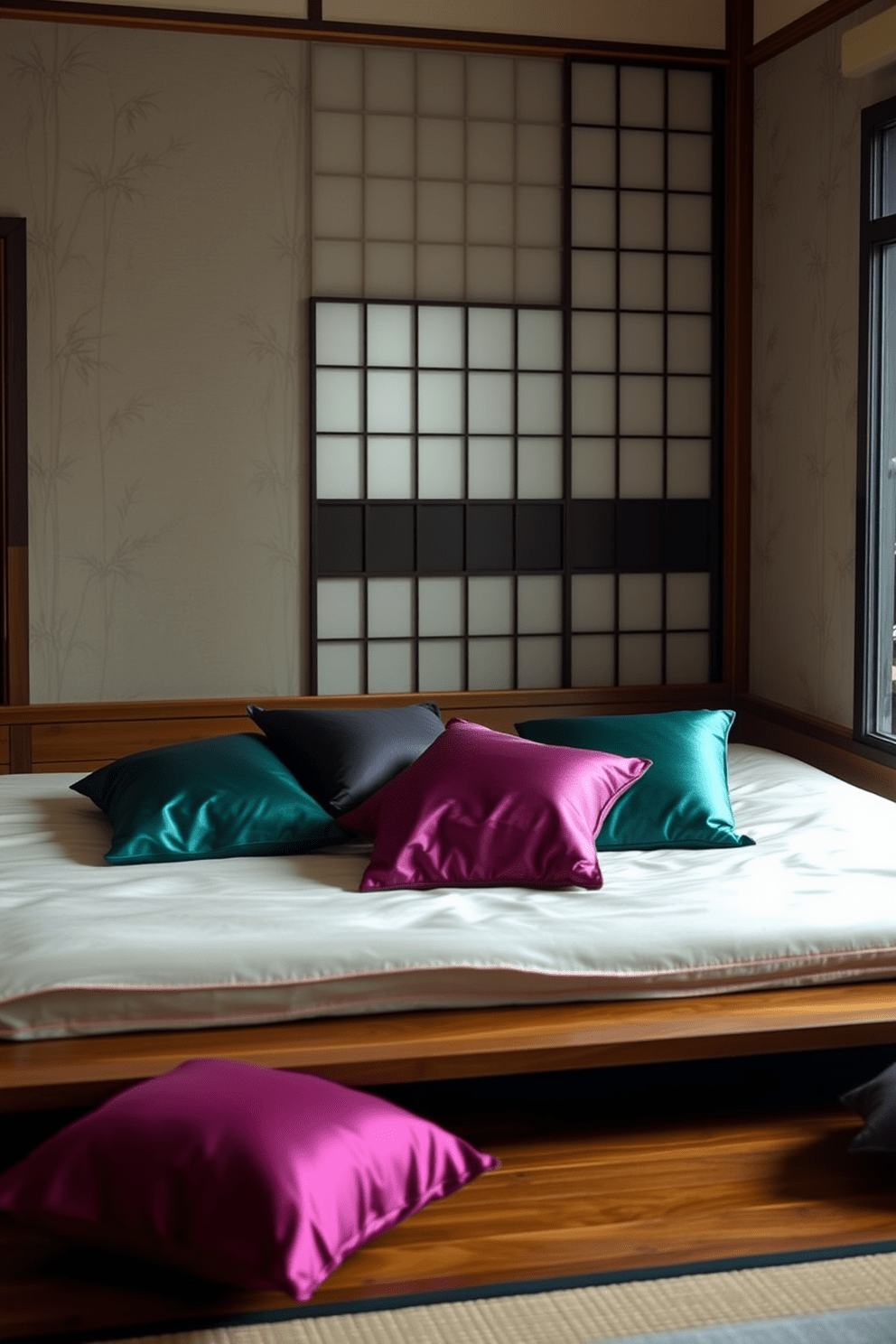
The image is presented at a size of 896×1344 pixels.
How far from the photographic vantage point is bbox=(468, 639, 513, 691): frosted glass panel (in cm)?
476

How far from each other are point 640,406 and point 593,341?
0.27m

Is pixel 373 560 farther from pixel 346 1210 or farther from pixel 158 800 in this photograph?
pixel 346 1210

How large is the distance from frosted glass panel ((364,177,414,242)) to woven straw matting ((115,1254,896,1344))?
11.3 feet

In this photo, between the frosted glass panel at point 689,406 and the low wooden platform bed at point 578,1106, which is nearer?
the low wooden platform bed at point 578,1106

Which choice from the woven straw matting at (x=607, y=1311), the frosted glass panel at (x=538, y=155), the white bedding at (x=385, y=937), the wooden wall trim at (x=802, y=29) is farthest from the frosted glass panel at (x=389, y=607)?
the woven straw matting at (x=607, y=1311)

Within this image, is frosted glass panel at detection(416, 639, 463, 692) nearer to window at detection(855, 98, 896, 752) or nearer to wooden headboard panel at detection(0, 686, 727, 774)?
wooden headboard panel at detection(0, 686, 727, 774)

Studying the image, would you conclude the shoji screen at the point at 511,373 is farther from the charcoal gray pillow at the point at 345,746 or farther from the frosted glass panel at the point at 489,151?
the charcoal gray pillow at the point at 345,746

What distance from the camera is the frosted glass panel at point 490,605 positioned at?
15.5ft

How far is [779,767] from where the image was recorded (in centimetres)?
383

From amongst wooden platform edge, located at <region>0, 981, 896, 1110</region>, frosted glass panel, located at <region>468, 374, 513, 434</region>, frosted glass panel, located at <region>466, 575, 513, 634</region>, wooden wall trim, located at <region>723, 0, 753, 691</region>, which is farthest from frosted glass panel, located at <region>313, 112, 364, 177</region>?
wooden platform edge, located at <region>0, 981, 896, 1110</region>

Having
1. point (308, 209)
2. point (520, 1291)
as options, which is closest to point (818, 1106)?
point (520, 1291)

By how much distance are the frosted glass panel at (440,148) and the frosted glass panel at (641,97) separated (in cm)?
56

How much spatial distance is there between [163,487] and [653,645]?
172cm

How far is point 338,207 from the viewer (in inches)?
177
